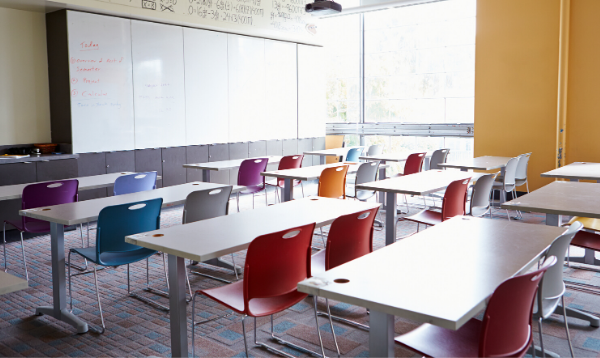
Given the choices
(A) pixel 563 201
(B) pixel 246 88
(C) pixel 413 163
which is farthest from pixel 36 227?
(B) pixel 246 88

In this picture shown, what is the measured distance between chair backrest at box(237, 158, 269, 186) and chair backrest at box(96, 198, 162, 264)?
2884mm

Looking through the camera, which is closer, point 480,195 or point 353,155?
point 480,195

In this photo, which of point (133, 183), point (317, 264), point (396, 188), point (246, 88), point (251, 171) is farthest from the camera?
point (246, 88)

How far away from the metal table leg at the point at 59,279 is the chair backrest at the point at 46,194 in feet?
3.69

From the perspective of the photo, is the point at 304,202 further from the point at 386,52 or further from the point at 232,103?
the point at 386,52

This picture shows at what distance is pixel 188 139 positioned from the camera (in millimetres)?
8297

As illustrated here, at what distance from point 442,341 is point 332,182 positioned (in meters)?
3.70

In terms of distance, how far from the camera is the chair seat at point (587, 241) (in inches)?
147

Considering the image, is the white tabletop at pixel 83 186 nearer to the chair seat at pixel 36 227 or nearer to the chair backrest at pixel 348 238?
the chair seat at pixel 36 227

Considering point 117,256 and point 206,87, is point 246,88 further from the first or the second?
point 117,256

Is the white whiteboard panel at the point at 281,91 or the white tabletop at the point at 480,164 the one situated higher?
the white whiteboard panel at the point at 281,91

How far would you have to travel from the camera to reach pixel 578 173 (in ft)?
17.6

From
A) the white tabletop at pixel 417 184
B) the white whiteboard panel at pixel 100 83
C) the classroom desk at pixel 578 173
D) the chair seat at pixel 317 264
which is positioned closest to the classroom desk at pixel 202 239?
the chair seat at pixel 317 264

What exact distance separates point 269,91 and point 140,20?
2.92 m
